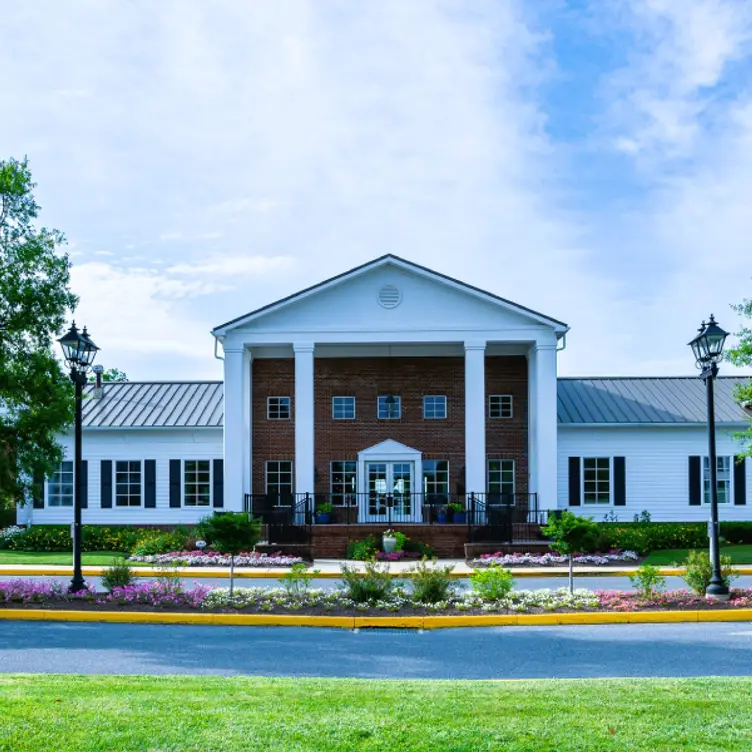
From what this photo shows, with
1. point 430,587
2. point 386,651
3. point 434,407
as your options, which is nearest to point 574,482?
point 434,407

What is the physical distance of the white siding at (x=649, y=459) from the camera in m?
31.2

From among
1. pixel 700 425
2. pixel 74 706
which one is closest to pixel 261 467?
pixel 700 425

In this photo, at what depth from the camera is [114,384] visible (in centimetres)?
3550

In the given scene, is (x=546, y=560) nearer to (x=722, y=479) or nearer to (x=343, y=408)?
(x=343, y=408)

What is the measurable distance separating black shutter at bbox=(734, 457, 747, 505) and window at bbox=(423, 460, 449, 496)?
30.9 ft

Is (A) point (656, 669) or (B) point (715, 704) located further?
(A) point (656, 669)

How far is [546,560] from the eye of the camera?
78.5 ft

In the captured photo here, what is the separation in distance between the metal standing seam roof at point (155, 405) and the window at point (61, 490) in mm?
1977

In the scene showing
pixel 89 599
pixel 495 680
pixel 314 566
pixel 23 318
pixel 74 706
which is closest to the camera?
pixel 74 706

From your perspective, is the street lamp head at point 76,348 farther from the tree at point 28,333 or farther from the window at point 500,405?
the window at point 500,405

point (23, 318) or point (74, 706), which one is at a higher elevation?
point (23, 318)

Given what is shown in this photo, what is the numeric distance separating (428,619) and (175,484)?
19984 millimetres

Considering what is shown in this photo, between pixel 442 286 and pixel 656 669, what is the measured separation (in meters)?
20.1

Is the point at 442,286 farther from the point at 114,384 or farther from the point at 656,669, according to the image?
the point at 656,669
